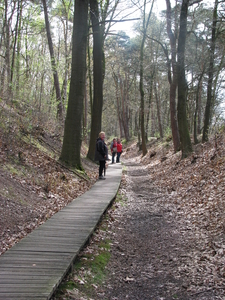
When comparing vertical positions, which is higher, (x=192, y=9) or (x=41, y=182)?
(x=192, y=9)

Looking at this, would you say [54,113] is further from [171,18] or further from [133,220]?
[133,220]

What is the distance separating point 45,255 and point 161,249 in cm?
244

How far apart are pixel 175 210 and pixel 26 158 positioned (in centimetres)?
504

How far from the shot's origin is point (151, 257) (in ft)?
17.2

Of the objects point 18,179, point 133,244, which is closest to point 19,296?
point 133,244

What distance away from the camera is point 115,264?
4.96 meters

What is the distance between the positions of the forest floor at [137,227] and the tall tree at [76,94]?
3.22ft

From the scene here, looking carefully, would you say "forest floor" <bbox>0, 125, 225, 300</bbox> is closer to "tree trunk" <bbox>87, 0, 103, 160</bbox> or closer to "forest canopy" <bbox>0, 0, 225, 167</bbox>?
"forest canopy" <bbox>0, 0, 225, 167</bbox>

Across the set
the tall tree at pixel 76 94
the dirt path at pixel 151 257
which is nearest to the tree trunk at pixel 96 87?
the tall tree at pixel 76 94

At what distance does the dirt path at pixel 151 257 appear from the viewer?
4012mm

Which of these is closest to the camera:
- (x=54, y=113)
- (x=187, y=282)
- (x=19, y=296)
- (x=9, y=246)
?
(x=19, y=296)

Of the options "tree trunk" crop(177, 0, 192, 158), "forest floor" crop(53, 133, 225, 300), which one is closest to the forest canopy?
"tree trunk" crop(177, 0, 192, 158)

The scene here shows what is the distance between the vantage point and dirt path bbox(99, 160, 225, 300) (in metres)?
4.01

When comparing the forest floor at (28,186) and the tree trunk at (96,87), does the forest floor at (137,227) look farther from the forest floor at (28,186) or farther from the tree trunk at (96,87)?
the tree trunk at (96,87)
